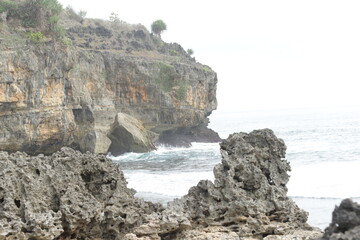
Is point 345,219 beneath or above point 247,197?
above

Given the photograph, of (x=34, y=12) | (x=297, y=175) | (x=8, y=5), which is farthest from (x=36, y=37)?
(x=297, y=175)

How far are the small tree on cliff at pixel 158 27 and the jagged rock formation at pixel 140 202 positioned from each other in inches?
1921

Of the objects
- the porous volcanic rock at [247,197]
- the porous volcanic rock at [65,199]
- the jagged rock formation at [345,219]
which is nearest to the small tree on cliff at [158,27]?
the porous volcanic rock at [247,197]

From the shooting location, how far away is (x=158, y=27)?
56.7m

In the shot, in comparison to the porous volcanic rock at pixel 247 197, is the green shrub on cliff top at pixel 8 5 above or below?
above

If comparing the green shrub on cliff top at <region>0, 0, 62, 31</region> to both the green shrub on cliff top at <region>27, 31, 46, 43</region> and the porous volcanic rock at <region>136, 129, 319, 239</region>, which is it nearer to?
the green shrub on cliff top at <region>27, 31, 46, 43</region>

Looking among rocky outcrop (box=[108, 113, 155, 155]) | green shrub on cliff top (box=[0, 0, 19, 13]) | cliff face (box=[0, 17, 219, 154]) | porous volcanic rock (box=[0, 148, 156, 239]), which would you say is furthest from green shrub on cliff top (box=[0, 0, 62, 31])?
porous volcanic rock (box=[0, 148, 156, 239])

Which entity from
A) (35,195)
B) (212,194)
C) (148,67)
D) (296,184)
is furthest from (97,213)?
(148,67)

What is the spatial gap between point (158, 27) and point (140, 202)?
164ft

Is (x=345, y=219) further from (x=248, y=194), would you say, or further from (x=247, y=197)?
(x=248, y=194)

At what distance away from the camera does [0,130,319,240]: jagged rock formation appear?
7.15 meters

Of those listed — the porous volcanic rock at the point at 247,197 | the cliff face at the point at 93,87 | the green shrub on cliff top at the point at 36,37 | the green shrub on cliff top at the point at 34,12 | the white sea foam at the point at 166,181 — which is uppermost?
the green shrub on cliff top at the point at 34,12

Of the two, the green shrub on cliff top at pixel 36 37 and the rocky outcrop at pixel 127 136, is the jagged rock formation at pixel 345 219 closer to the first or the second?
the green shrub on cliff top at pixel 36 37

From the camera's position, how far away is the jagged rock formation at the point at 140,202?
7152mm
